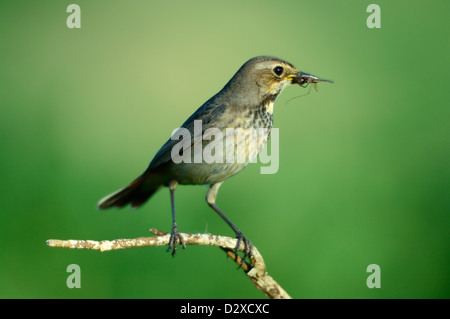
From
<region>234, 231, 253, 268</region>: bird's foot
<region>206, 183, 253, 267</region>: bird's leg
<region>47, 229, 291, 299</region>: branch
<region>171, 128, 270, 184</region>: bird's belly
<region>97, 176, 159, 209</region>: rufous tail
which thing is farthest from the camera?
<region>97, 176, 159, 209</region>: rufous tail

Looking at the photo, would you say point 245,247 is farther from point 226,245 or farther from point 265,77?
point 265,77

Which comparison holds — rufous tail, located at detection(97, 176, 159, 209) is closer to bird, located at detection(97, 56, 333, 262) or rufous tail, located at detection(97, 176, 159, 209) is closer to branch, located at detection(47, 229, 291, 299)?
bird, located at detection(97, 56, 333, 262)

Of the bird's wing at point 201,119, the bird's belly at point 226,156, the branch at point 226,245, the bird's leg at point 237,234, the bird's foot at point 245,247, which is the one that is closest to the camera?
the branch at point 226,245

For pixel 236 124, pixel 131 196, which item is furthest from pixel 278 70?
pixel 131 196

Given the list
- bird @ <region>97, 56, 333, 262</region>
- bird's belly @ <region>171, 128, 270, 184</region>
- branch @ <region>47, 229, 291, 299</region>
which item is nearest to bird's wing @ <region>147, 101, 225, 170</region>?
bird @ <region>97, 56, 333, 262</region>

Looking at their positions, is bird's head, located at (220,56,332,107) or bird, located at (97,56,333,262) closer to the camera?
bird, located at (97,56,333,262)

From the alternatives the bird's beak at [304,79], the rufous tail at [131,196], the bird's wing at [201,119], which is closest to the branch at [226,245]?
the bird's wing at [201,119]

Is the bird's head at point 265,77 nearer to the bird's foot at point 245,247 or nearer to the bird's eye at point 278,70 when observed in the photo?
the bird's eye at point 278,70

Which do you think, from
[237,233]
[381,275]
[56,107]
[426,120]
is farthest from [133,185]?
[426,120]
